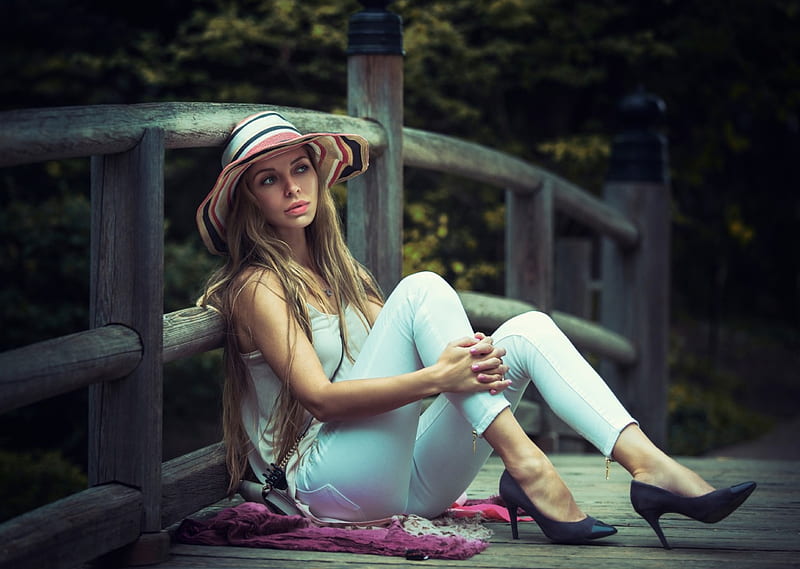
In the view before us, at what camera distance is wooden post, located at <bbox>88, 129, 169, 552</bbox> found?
2232 millimetres

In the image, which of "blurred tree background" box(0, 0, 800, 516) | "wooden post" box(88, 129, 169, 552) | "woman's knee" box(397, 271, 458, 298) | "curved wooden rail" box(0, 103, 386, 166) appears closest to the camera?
"curved wooden rail" box(0, 103, 386, 166)

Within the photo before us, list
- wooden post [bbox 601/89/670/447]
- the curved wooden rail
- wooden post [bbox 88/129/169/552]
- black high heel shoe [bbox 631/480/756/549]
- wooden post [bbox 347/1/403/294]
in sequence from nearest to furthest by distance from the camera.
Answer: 1. the curved wooden rail
2. wooden post [bbox 88/129/169/552]
3. black high heel shoe [bbox 631/480/756/549]
4. wooden post [bbox 347/1/403/294]
5. wooden post [bbox 601/89/670/447]

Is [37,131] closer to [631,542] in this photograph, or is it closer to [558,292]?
[631,542]

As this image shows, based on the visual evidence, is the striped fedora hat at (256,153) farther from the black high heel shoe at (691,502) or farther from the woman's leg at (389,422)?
the black high heel shoe at (691,502)

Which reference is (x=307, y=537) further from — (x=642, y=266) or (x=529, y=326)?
(x=642, y=266)

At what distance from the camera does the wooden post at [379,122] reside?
3.26 meters

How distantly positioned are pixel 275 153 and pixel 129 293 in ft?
1.61

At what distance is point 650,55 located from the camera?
693 centimetres

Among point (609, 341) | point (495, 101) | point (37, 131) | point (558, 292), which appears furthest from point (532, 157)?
point (37, 131)

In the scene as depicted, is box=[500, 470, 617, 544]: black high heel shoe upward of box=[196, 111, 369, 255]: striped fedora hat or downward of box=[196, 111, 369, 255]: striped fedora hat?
downward

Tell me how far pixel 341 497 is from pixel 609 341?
2.72m

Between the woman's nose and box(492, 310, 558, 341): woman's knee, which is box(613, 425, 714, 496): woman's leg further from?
the woman's nose

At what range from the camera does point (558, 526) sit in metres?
2.41

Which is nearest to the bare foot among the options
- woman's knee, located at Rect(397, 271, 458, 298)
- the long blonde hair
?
woman's knee, located at Rect(397, 271, 458, 298)
